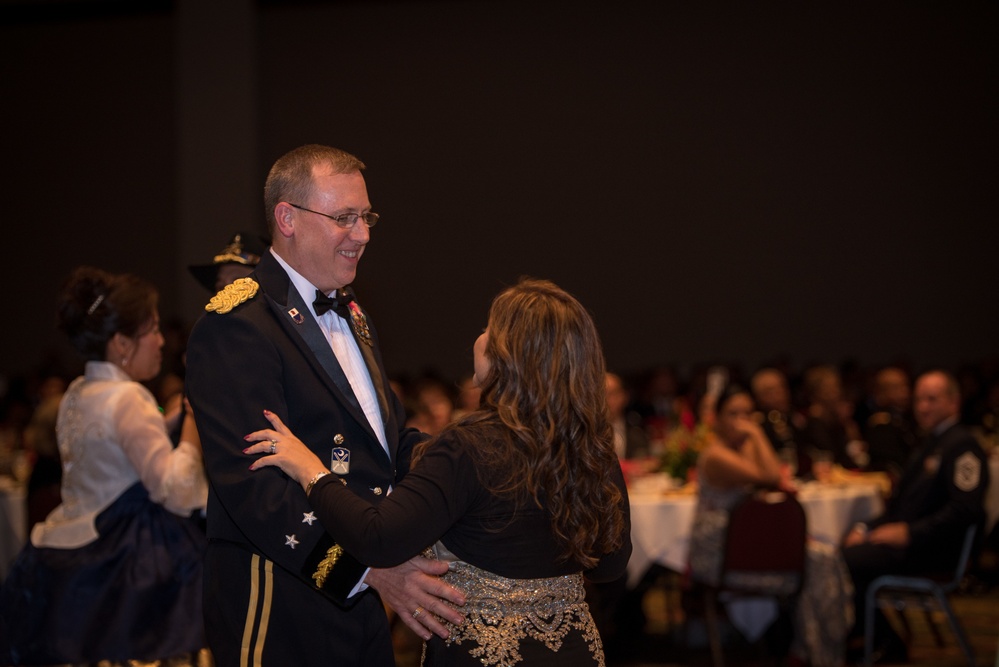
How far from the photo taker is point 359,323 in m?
2.36

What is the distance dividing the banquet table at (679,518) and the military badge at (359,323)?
3241 mm

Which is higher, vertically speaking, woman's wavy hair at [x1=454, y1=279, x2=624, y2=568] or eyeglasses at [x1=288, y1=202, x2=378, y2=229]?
eyeglasses at [x1=288, y1=202, x2=378, y2=229]

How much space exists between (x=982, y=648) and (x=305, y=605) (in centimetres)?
464

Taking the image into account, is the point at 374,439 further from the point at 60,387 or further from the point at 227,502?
the point at 60,387

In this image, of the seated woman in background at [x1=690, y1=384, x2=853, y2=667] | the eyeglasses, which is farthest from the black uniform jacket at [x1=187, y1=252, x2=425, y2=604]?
the seated woman in background at [x1=690, y1=384, x2=853, y2=667]

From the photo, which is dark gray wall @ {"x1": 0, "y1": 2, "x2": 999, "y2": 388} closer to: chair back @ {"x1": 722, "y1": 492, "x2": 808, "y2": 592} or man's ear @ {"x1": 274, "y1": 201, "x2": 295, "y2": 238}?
chair back @ {"x1": 722, "y1": 492, "x2": 808, "y2": 592}

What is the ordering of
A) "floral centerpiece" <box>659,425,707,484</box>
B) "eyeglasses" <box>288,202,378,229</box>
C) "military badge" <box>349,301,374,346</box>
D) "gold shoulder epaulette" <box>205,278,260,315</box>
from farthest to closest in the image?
"floral centerpiece" <box>659,425,707,484</box> → "military badge" <box>349,301,374,346</box> → "eyeglasses" <box>288,202,378,229</box> → "gold shoulder epaulette" <box>205,278,260,315</box>

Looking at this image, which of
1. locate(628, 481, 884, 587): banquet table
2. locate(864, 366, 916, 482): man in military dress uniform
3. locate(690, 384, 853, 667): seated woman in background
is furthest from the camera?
locate(864, 366, 916, 482): man in military dress uniform

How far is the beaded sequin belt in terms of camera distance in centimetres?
203

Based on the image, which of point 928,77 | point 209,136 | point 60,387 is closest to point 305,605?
point 60,387

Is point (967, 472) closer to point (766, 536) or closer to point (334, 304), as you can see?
point (766, 536)

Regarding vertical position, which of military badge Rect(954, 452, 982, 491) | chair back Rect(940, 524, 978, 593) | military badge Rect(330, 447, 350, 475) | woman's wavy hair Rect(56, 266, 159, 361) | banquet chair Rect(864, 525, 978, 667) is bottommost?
banquet chair Rect(864, 525, 978, 667)

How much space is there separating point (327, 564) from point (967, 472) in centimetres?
395

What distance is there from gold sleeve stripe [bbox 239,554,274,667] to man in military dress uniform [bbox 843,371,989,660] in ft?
12.8
